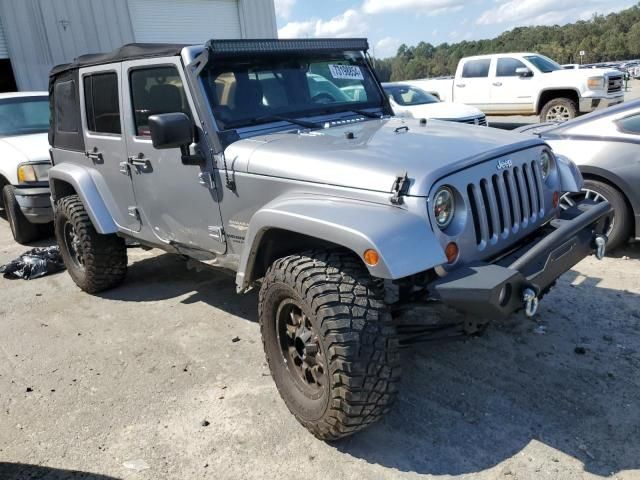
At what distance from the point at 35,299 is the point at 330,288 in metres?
3.77

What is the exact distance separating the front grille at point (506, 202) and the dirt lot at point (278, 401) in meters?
0.96

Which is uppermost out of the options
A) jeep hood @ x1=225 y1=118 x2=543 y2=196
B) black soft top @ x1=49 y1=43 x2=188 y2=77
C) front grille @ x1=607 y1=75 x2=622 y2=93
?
black soft top @ x1=49 y1=43 x2=188 y2=77

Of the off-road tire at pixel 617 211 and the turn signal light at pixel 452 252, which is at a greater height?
the turn signal light at pixel 452 252

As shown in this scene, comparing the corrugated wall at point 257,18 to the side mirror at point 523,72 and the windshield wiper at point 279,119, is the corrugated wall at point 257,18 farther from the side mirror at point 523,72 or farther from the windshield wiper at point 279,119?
the windshield wiper at point 279,119

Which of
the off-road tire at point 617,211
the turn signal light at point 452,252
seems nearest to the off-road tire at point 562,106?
the off-road tire at point 617,211

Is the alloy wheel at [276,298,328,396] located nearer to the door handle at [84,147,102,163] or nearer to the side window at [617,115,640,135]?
the door handle at [84,147,102,163]

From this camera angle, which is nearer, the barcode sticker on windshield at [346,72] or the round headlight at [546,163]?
the round headlight at [546,163]

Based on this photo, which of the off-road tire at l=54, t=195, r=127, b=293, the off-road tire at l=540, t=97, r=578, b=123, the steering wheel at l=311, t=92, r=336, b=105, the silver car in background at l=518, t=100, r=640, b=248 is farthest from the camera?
the off-road tire at l=540, t=97, r=578, b=123

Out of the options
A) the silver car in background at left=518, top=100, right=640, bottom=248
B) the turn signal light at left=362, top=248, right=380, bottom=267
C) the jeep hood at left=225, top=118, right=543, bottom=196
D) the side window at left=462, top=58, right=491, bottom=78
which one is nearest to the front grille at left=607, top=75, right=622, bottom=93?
the side window at left=462, top=58, right=491, bottom=78

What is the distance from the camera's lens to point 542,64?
13750 mm

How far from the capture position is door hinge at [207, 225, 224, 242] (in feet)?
11.7

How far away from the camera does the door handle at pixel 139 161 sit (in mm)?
3992

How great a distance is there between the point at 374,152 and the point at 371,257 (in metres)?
0.74

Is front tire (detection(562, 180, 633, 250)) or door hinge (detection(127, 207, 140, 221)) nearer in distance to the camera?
door hinge (detection(127, 207, 140, 221))
